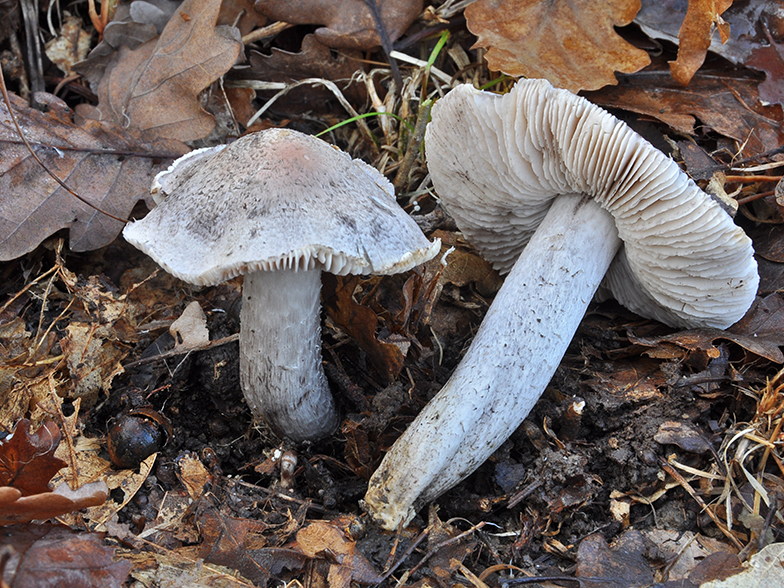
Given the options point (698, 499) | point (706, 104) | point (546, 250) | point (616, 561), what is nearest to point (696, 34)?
point (706, 104)

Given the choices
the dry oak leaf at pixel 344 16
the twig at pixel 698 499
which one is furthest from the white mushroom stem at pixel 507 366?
the dry oak leaf at pixel 344 16

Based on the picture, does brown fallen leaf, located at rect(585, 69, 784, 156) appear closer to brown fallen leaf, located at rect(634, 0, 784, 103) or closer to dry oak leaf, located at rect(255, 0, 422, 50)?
brown fallen leaf, located at rect(634, 0, 784, 103)

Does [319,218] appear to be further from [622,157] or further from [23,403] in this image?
[23,403]

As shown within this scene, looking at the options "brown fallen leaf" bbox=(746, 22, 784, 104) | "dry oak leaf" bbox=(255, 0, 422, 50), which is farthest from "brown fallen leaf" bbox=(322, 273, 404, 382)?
"brown fallen leaf" bbox=(746, 22, 784, 104)

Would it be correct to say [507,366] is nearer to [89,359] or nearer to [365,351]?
[365,351]

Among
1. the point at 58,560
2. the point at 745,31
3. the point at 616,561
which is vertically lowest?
the point at 616,561
